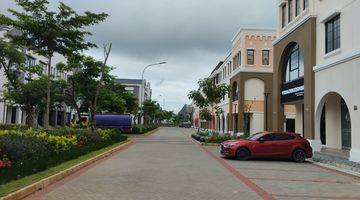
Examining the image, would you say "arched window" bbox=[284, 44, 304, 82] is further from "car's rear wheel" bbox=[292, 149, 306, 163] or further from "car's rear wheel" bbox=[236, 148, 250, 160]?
"car's rear wheel" bbox=[236, 148, 250, 160]

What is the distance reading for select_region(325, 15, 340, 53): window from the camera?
25.4 meters

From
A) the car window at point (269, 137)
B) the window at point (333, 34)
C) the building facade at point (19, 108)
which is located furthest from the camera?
the building facade at point (19, 108)

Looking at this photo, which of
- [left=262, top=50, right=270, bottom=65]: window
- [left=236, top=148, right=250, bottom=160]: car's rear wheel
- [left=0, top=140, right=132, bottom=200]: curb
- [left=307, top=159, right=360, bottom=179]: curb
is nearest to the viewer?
[left=0, top=140, right=132, bottom=200]: curb

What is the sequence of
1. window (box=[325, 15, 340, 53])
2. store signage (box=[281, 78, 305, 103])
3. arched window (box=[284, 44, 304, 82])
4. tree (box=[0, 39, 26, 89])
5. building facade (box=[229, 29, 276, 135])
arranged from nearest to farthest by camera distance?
window (box=[325, 15, 340, 53])
store signage (box=[281, 78, 305, 103])
arched window (box=[284, 44, 304, 82])
tree (box=[0, 39, 26, 89])
building facade (box=[229, 29, 276, 135])

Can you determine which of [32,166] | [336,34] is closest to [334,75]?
[336,34]

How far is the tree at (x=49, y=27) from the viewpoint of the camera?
22.5 m

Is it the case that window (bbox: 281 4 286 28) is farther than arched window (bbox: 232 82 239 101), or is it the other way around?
arched window (bbox: 232 82 239 101)

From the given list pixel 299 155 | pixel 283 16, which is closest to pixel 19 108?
pixel 283 16

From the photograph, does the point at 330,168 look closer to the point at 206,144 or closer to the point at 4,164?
the point at 4,164

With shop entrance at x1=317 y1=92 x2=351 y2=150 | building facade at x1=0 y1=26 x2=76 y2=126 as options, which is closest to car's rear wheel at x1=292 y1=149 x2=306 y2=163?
shop entrance at x1=317 y1=92 x2=351 y2=150

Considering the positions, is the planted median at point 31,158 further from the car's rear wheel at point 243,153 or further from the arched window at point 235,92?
the arched window at point 235,92

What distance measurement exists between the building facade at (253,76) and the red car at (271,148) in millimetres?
30388

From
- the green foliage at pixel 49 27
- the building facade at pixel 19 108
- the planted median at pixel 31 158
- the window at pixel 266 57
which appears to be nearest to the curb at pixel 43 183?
the planted median at pixel 31 158

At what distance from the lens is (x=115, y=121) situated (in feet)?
216
